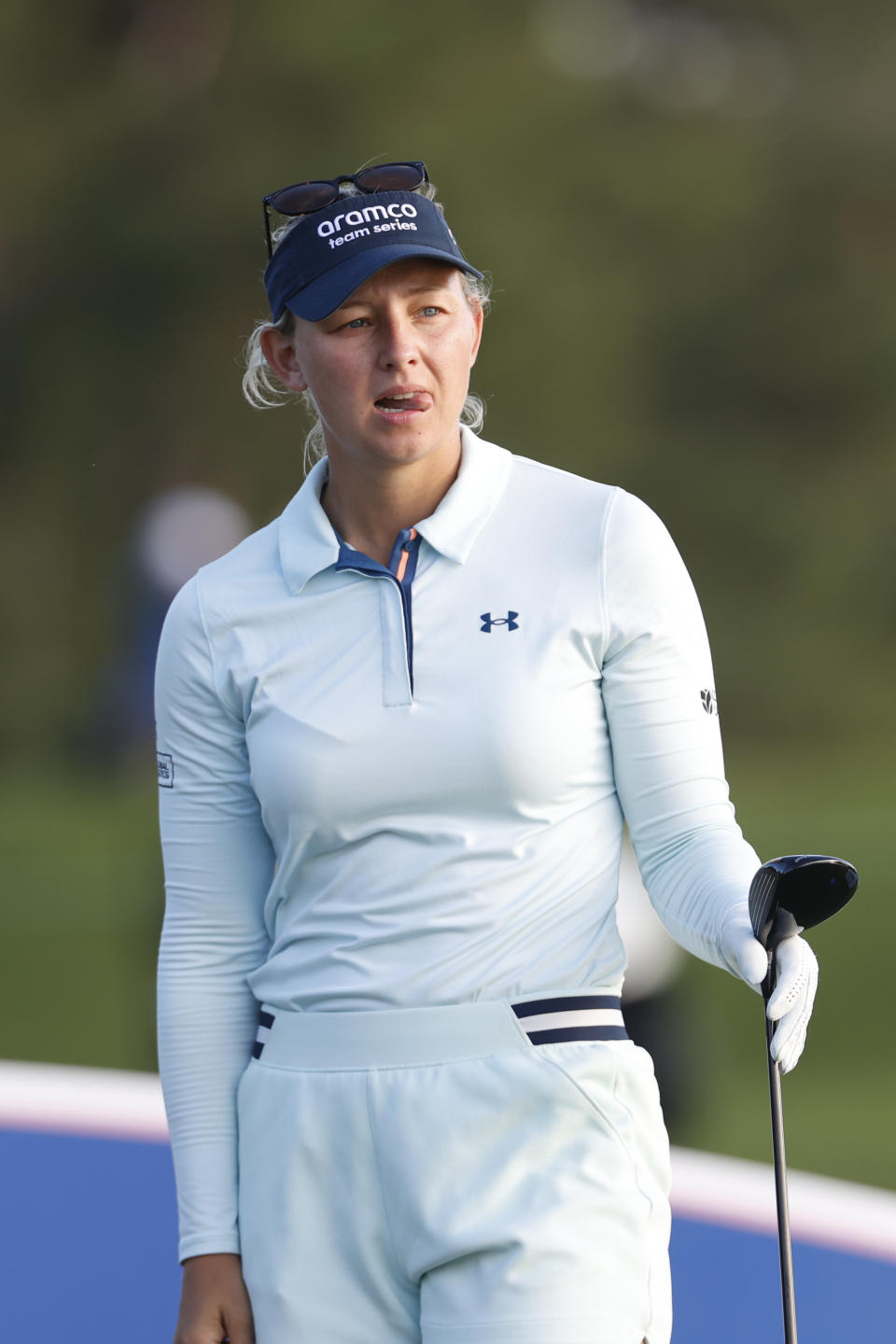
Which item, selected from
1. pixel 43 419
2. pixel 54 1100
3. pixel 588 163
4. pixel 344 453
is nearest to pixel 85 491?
pixel 43 419

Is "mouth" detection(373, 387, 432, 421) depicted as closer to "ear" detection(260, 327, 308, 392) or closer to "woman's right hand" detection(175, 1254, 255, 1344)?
"ear" detection(260, 327, 308, 392)

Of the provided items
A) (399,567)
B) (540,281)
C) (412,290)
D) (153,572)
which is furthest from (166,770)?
(540,281)

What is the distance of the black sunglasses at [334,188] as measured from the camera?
2207mm

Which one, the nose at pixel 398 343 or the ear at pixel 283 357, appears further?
the ear at pixel 283 357

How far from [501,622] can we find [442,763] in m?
0.16

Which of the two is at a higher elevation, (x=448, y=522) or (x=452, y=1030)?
(x=448, y=522)

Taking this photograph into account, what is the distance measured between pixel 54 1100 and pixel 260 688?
2016 millimetres

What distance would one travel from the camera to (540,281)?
19203mm

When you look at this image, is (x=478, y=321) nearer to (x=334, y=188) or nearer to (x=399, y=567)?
(x=334, y=188)

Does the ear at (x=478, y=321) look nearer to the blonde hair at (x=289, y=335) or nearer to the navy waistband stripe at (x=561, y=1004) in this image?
Answer: the blonde hair at (x=289, y=335)

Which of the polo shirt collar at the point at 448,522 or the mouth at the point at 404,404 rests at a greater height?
the mouth at the point at 404,404

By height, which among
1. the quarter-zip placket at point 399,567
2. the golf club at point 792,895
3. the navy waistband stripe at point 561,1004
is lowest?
the navy waistband stripe at point 561,1004

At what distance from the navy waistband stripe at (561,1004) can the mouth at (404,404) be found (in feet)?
1.94

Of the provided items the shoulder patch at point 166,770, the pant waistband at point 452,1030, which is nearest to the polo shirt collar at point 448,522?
the shoulder patch at point 166,770
